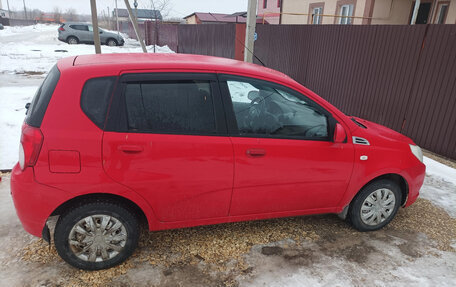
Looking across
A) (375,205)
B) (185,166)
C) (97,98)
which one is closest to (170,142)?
(185,166)

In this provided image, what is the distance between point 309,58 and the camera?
1013 cm

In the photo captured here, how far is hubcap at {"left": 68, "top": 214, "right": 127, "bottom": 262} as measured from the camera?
2.64 meters

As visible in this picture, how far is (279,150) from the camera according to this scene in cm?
291

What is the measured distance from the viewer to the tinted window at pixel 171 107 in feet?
8.57

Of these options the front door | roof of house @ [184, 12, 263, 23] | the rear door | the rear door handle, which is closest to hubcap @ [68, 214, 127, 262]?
the rear door

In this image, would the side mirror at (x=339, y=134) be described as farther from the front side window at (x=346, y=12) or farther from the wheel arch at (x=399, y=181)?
the front side window at (x=346, y=12)

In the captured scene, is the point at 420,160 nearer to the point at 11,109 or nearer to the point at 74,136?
the point at 74,136

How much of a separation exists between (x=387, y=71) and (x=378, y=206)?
4.64m

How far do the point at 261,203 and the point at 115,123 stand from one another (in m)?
1.51

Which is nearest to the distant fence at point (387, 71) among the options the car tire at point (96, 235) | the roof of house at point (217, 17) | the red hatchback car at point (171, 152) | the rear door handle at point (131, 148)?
the red hatchback car at point (171, 152)

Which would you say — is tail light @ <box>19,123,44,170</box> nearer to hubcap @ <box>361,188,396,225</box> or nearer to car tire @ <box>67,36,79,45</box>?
hubcap @ <box>361,188,396,225</box>

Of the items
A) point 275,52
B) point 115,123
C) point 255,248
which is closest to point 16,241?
point 115,123

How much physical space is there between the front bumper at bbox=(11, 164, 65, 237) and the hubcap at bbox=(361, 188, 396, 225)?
116 inches

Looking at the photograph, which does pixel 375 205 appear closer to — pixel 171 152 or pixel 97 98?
pixel 171 152
